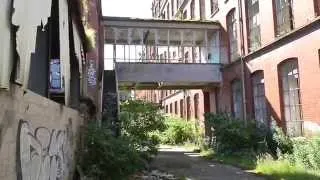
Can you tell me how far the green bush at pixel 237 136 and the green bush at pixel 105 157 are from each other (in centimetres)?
824

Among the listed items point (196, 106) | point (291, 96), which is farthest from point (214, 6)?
point (291, 96)

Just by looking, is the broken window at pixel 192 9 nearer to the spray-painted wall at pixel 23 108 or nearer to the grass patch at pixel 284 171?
the grass patch at pixel 284 171

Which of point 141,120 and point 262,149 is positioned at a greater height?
point 141,120

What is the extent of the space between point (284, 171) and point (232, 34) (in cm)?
1275

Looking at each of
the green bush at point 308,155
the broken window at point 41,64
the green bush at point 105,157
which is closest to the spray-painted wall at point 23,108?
the broken window at point 41,64

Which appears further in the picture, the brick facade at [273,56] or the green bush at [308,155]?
the brick facade at [273,56]

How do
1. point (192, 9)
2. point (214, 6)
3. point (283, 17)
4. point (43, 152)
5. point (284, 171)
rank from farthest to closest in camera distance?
point (192, 9) < point (214, 6) < point (283, 17) < point (284, 171) < point (43, 152)

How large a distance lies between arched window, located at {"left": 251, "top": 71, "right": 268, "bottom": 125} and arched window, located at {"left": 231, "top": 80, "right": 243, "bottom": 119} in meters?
1.76

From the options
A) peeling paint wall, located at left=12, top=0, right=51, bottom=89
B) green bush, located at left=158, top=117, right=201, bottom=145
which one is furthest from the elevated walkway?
peeling paint wall, located at left=12, top=0, right=51, bottom=89

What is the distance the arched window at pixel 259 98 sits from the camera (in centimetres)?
2053

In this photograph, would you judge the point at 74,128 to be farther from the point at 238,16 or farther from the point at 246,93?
the point at 238,16

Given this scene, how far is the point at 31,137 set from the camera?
6234 mm

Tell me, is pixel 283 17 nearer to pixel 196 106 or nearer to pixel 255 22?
pixel 255 22

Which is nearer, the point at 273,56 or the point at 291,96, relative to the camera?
the point at 291,96
